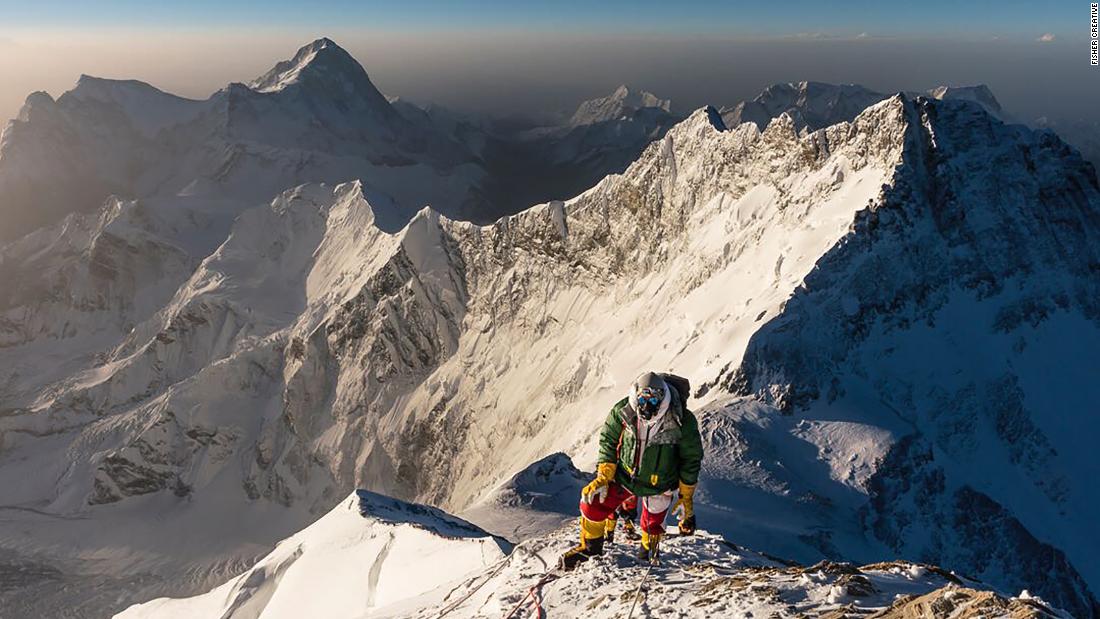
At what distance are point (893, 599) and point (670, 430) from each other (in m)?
4.77

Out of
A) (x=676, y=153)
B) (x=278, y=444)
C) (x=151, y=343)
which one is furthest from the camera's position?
(x=151, y=343)

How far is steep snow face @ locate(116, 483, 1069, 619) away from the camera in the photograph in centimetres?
1144

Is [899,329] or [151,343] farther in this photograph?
[151,343]

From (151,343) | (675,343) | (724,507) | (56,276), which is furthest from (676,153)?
(56,276)

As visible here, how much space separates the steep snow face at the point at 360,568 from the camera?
25000mm

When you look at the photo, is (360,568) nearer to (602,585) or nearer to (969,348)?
(602,585)

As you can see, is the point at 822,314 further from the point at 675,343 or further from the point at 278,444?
the point at 278,444

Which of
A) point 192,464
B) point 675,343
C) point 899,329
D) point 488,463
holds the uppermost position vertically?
point 899,329

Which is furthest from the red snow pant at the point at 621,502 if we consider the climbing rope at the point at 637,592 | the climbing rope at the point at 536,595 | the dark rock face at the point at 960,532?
the dark rock face at the point at 960,532

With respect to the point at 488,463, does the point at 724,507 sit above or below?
above

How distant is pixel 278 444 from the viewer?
372 feet

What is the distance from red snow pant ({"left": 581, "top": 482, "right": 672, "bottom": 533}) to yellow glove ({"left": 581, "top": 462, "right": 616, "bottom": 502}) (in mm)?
45

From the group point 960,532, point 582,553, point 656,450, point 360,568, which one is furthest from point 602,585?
point 960,532

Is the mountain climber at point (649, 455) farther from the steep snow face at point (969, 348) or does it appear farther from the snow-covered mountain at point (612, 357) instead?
the steep snow face at point (969, 348)
